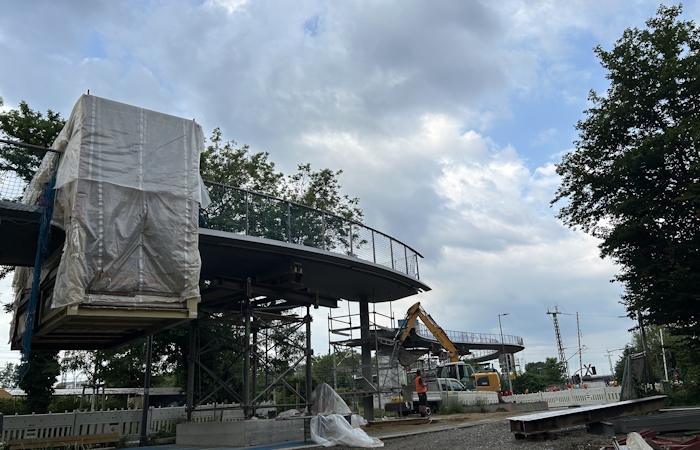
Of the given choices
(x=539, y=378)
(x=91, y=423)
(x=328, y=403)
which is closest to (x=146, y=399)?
(x=91, y=423)

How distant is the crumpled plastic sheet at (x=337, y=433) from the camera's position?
1329 cm

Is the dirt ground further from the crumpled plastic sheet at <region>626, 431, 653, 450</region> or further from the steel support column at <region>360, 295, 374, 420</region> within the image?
the steel support column at <region>360, 295, 374, 420</region>

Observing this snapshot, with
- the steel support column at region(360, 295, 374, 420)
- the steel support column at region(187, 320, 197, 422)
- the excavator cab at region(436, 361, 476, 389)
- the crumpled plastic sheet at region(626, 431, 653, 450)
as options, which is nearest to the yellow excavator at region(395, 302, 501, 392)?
the excavator cab at region(436, 361, 476, 389)

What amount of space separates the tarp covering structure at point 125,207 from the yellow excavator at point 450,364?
17090mm

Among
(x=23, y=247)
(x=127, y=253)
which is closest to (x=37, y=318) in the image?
(x=23, y=247)

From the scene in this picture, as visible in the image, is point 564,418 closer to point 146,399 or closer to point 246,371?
point 246,371

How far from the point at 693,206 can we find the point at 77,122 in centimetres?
2018

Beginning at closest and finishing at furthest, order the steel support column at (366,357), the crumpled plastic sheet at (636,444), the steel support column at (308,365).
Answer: the crumpled plastic sheet at (636,444)
the steel support column at (308,365)
the steel support column at (366,357)

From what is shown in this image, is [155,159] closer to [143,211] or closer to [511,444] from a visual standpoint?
[143,211]

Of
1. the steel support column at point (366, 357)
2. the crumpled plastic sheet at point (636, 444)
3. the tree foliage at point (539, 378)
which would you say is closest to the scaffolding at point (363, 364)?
the steel support column at point (366, 357)

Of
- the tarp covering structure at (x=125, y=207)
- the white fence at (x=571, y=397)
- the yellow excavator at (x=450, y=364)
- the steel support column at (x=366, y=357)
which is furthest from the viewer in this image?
the white fence at (x=571, y=397)

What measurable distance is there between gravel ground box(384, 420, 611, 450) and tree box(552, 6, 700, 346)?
333 inches

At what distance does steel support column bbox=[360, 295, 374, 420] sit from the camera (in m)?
20.7

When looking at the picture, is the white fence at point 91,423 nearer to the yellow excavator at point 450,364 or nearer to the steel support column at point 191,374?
the steel support column at point 191,374
